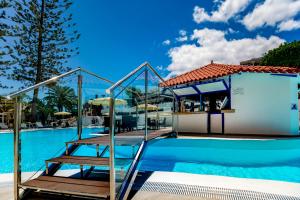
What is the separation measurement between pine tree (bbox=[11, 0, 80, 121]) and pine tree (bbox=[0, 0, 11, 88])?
61 centimetres

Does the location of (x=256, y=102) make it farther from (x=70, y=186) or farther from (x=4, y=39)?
(x=4, y=39)

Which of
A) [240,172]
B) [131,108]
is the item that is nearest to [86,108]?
[131,108]

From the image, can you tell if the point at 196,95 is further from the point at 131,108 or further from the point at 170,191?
the point at 170,191

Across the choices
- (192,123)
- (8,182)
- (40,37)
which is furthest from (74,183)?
(40,37)

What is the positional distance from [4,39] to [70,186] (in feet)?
76.4

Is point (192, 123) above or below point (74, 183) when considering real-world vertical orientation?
above

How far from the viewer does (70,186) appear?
9.97 ft

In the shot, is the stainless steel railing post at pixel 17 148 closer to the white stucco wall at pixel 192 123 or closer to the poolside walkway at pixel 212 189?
the poolside walkway at pixel 212 189

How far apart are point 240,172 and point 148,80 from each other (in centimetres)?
249

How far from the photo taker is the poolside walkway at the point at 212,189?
304cm

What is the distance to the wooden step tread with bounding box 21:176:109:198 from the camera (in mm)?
2848

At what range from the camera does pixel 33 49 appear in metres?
22.9

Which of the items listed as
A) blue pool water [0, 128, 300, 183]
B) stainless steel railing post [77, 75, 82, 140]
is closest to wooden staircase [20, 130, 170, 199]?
blue pool water [0, 128, 300, 183]

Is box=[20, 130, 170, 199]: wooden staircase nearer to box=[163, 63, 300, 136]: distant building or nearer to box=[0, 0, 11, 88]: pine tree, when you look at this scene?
box=[163, 63, 300, 136]: distant building
